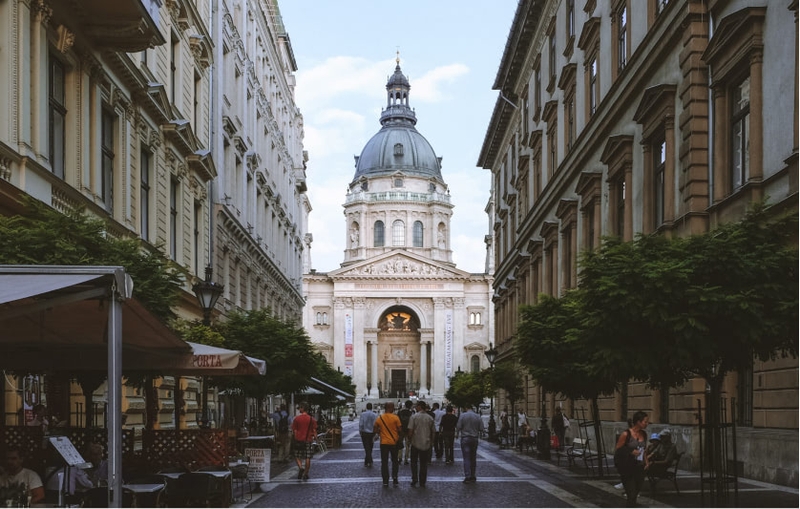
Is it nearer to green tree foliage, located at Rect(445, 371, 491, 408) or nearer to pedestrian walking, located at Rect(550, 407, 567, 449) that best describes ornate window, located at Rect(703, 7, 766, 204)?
pedestrian walking, located at Rect(550, 407, 567, 449)

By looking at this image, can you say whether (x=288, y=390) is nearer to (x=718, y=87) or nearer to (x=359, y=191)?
(x=718, y=87)

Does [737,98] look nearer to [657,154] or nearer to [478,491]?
[657,154]

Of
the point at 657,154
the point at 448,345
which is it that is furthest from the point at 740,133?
the point at 448,345

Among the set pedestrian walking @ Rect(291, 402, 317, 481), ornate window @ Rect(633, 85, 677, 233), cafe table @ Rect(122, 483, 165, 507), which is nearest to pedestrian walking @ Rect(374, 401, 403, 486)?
pedestrian walking @ Rect(291, 402, 317, 481)

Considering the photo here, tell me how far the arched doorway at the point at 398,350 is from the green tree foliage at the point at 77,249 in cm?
10280

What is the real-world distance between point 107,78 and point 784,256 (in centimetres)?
1370

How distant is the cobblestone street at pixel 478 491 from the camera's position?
1611cm

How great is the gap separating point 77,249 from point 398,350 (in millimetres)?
106872

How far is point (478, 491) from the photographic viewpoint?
1834 centimetres

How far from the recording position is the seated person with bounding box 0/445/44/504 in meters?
10.9

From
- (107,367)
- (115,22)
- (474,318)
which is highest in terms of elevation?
(115,22)

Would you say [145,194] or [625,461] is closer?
[625,461]

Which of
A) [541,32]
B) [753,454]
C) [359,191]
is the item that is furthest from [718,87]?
[359,191]

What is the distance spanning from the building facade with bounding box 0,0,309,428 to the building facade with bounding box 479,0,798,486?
9.70 m
